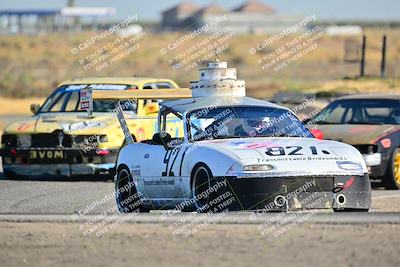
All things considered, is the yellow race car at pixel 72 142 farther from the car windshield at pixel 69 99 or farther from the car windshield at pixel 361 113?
the car windshield at pixel 361 113

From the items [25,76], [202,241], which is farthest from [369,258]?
[25,76]

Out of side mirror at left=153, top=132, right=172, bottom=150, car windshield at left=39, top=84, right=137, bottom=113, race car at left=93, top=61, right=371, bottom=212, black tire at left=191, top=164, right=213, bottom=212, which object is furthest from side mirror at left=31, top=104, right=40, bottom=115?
black tire at left=191, top=164, right=213, bottom=212

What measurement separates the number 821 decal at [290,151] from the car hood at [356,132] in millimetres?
4966

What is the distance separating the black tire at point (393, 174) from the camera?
16.7 m

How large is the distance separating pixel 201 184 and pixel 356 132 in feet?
18.5

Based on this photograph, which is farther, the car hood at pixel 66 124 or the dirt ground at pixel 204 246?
the car hood at pixel 66 124

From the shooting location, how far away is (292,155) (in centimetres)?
1148

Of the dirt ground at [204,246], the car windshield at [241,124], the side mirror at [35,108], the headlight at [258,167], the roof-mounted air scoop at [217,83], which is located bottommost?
the side mirror at [35,108]

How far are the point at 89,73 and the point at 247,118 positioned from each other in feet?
177

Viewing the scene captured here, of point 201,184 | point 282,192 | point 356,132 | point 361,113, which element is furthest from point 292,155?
point 361,113

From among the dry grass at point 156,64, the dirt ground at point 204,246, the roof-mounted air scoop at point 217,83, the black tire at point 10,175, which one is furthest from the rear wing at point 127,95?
the dry grass at point 156,64

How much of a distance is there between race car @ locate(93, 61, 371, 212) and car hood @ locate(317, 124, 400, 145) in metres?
3.28

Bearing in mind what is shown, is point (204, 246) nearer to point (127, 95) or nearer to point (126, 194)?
→ point (126, 194)

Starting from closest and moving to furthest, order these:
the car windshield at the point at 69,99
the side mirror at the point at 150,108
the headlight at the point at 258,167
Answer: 1. the headlight at the point at 258,167
2. the side mirror at the point at 150,108
3. the car windshield at the point at 69,99
